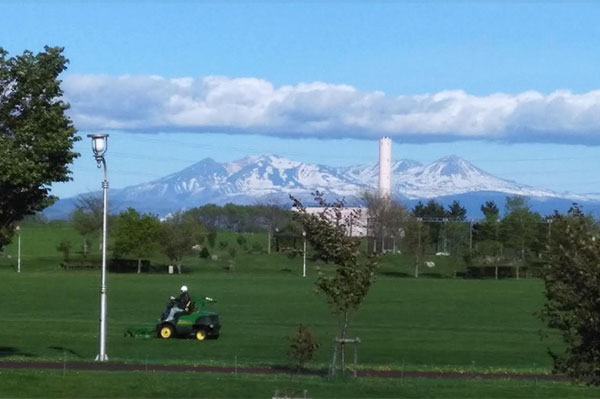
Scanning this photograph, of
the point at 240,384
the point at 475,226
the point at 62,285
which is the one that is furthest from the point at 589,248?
the point at 475,226

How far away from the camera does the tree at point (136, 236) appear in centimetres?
12381

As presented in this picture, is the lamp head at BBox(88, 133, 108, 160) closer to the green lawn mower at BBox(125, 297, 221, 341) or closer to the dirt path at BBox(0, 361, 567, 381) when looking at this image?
the dirt path at BBox(0, 361, 567, 381)

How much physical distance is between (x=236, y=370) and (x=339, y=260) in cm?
434

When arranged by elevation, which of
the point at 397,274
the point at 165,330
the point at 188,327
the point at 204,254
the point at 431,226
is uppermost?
the point at 431,226

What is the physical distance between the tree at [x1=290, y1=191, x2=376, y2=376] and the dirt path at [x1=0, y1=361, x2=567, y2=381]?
7.52 ft

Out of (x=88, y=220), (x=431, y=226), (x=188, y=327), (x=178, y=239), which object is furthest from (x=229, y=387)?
(x=431, y=226)

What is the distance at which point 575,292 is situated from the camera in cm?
1619

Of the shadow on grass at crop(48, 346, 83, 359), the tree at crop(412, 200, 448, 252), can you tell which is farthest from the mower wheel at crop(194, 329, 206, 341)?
the tree at crop(412, 200, 448, 252)

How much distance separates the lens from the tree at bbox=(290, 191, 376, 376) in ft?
93.2

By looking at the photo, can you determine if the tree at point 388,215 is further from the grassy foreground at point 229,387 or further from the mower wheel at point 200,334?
the grassy foreground at point 229,387

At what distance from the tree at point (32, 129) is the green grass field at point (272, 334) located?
4.80 m

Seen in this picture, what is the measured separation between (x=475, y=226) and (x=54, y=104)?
134 meters

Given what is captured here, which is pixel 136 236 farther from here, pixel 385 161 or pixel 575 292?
pixel 575 292

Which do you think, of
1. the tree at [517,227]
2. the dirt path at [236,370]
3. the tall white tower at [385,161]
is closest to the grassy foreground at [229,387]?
the dirt path at [236,370]
